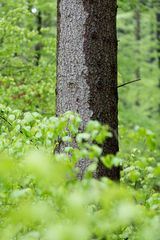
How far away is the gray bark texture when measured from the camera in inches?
162

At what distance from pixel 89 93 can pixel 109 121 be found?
0.31 meters

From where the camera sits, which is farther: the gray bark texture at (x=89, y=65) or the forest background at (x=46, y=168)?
the gray bark texture at (x=89, y=65)

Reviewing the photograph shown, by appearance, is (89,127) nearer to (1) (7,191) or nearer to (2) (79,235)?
(2) (79,235)

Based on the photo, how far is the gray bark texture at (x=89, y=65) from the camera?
162 inches

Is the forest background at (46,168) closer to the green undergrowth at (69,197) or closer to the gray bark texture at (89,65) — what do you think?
the green undergrowth at (69,197)

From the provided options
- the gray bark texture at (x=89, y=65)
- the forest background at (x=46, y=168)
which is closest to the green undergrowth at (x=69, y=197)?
the forest background at (x=46, y=168)

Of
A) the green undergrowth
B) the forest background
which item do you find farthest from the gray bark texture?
the green undergrowth

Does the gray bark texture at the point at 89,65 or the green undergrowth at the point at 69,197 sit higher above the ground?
the gray bark texture at the point at 89,65

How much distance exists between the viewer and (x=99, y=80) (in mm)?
4133

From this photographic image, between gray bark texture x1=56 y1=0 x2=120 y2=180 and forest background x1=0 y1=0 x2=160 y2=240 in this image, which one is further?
gray bark texture x1=56 y1=0 x2=120 y2=180

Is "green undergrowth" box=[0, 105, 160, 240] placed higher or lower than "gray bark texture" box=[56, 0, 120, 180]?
lower

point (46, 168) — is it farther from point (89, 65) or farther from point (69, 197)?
point (89, 65)

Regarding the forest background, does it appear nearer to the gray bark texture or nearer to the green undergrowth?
the green undergrowth

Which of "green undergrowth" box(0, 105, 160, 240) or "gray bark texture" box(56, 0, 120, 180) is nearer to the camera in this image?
"green undergrowth" box(0, 105, 160, 240)
